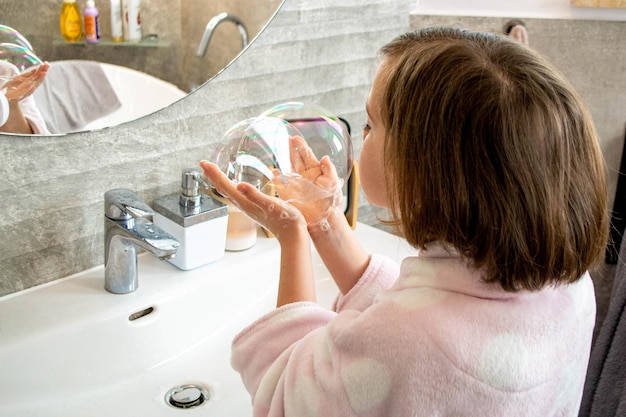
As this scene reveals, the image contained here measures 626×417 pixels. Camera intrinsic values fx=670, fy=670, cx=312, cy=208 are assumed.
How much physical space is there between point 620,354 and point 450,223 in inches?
27.8

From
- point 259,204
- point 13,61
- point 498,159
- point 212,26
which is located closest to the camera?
point 498,159

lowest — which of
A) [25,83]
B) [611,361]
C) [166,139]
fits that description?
[611,361]

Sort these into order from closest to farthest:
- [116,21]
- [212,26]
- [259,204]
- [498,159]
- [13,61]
→ [498,159], [259,204], [13,61], [116,21], [212,26]

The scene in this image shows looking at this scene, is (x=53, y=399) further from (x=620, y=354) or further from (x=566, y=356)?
(x=620, y=354)

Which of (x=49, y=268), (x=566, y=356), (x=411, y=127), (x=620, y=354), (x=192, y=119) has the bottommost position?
(x=620, y=354)

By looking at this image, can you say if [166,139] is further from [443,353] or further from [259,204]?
[443,353]

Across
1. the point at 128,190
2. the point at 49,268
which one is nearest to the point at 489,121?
the point at 128,190

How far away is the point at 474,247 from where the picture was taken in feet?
2.10

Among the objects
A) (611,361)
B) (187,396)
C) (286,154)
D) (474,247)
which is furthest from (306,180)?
(611,361)

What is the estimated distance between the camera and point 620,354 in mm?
1164

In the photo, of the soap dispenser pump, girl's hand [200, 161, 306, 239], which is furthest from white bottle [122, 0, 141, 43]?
girl's hand [200, 161, 306, 239]

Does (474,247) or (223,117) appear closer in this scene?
(474,247)

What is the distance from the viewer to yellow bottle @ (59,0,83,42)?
3.17 feet

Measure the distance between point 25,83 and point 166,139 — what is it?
257 millimetres
